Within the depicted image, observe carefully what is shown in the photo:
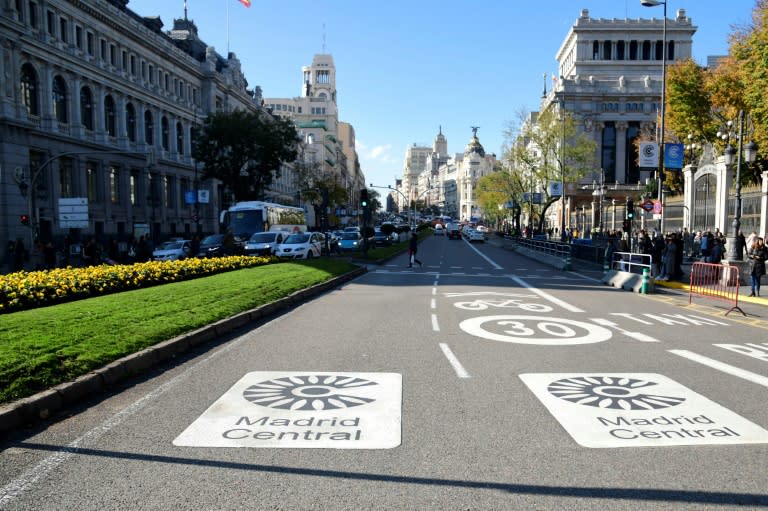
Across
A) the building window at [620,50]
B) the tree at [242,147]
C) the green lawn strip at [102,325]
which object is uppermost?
the building window at [620,50]

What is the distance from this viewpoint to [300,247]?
3281cm

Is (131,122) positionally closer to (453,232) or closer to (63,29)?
(63,29)

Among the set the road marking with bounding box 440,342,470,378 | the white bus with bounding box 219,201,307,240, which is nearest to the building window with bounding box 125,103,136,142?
the white bus with bounding box 219,201,307,240

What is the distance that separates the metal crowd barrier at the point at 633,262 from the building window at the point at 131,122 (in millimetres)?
41477

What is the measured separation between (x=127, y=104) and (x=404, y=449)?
5222 cm

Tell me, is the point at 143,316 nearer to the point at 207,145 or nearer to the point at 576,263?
the point at 576,263

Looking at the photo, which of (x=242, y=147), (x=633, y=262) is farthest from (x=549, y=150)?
(x=633, y=262)

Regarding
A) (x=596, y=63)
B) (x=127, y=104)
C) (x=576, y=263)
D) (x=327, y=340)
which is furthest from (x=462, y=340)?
(x=596, y=63)

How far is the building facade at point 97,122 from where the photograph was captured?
115ft

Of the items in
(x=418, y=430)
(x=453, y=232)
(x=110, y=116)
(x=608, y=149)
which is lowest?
(x=453, y=232)

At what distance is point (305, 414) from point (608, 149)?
84.9 metres

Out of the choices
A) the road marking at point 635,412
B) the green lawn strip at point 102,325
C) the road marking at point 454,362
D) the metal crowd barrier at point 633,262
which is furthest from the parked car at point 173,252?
the road marking at point 635,412

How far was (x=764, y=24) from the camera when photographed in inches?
930

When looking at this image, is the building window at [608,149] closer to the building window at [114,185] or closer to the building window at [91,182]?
the building window at [114,185]
